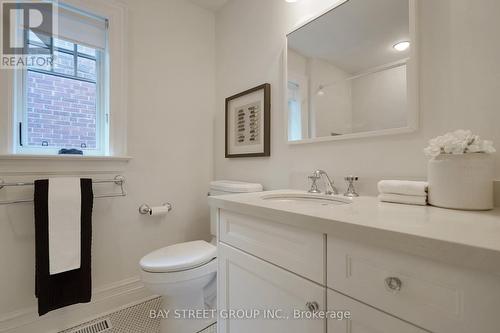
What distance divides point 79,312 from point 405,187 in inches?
74.0

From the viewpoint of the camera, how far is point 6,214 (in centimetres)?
122

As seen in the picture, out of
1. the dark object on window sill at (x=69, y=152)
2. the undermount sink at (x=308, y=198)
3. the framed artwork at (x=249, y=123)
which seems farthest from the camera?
the framed artwork at (x=249, y=123)

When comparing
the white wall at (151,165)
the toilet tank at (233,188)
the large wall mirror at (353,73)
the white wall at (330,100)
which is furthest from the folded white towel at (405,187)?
the white wall at (151,165)

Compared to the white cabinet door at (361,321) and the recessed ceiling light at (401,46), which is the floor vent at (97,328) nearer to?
the white cabinet door at (361,321)

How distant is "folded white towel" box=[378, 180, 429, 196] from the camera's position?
2.49 ft

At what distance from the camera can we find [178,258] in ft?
4.07

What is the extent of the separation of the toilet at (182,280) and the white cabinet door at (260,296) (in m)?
0.29

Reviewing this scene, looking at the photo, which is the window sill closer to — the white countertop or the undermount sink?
the undermount sink

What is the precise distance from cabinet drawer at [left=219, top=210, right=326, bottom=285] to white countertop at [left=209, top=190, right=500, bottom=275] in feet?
0.12

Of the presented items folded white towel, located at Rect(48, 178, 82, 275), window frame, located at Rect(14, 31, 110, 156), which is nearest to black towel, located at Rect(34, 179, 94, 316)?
folded white towel, located at Rect(48, 178, 82, 275)

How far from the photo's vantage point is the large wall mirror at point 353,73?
36.3 inches

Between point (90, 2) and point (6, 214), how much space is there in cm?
136

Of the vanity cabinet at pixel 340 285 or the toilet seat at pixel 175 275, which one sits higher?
the vanity cabinet at pixel 340 285

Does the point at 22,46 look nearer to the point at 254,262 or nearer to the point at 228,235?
the point at 228,235
